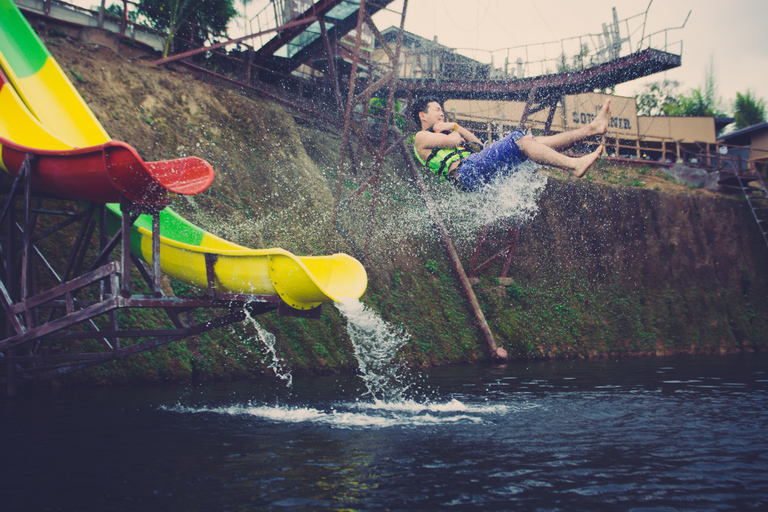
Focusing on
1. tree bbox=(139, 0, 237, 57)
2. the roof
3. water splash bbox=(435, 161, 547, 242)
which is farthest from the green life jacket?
the roof

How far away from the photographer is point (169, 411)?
6312 mm

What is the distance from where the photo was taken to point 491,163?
629 centimetres

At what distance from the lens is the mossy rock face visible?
1138 cm

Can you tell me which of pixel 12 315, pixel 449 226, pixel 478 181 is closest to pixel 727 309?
pixel 449 226

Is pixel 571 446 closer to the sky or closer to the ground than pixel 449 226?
closer to the ground

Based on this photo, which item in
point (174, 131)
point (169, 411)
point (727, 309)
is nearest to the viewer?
point (169, 411)

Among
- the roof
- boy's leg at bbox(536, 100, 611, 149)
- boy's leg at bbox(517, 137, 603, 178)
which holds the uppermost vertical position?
the roof

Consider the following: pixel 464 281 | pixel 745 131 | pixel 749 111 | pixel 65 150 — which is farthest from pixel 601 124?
pixel 749 111

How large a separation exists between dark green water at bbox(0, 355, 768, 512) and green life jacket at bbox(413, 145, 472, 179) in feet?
10.2

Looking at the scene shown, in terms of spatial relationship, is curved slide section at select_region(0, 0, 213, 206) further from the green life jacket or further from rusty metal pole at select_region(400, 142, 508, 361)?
rusty metal pole at select_region(400, 142, 508, 361)

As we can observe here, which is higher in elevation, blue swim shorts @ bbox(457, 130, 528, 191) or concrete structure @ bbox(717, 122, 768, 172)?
concrete structure @ bbox(717, 122, 768, 172)

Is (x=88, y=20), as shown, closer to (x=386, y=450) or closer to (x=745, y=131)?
(x=386, y=450)

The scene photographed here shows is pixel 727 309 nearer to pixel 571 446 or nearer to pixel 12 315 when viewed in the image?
pixel 571 446

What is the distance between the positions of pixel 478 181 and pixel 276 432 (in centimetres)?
385
